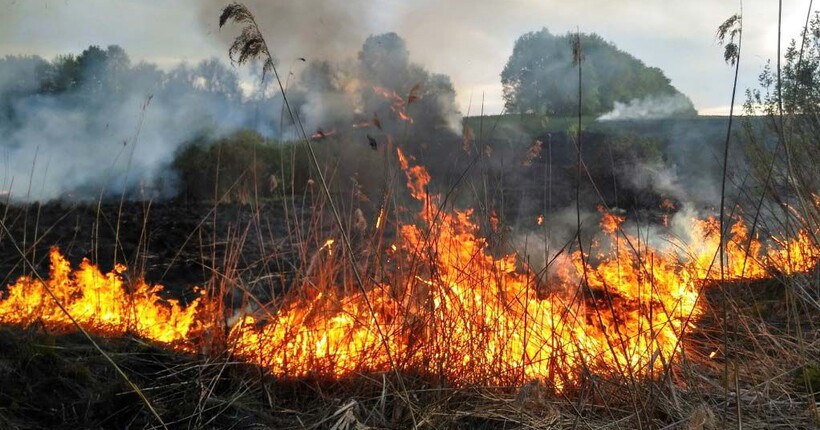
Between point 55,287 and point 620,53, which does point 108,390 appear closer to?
point 55,287

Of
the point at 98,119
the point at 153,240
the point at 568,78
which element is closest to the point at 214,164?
the point at 98,119

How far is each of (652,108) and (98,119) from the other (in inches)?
512

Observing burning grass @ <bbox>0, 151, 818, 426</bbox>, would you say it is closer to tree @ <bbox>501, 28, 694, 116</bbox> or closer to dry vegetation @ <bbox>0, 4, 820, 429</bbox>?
dry vegetation @ <bbox>0, 4, 820, 429</bbox>

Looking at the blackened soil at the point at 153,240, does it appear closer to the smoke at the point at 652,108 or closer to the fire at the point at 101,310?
the fire at the point at 101,310

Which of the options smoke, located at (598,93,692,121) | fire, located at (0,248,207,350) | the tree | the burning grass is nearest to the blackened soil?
fire, located at (0,248,207,350)

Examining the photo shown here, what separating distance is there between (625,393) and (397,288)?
1229 millimetres

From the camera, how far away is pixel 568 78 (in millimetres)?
13156

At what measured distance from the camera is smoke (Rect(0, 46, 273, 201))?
397 inches

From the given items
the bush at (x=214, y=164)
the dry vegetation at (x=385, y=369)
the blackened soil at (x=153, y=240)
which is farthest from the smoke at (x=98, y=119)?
the dry vegetation at (x=385, y=369)

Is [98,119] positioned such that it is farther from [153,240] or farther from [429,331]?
[429,331]

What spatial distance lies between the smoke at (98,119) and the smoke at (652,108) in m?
9.43

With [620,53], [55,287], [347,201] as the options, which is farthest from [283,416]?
[620,53]

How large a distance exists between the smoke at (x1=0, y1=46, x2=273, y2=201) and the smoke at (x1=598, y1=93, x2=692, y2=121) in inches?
371

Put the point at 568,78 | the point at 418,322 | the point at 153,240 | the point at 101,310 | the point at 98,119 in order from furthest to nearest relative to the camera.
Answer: the point at 568,78
the point at 98,119
the point at 153,240
the point at 101,310
the point at 418,322
